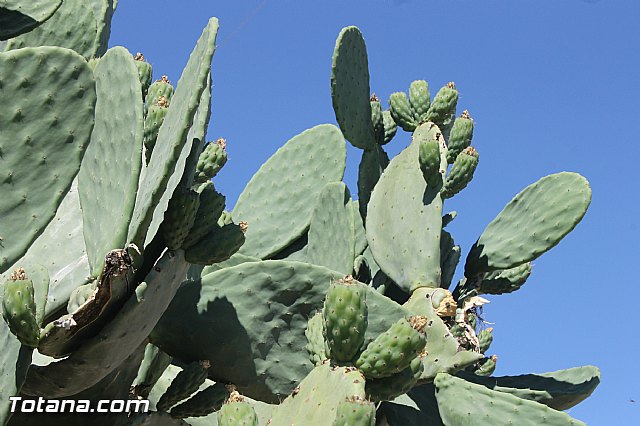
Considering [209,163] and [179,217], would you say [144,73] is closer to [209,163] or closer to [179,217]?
[209,163]

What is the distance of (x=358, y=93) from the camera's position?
13.1ft

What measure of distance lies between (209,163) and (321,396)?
124 centimetres

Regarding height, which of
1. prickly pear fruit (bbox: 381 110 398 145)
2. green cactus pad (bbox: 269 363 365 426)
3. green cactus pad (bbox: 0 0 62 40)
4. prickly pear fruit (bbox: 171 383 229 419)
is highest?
prickly pear fruit (bbox: 381 110 398 145)

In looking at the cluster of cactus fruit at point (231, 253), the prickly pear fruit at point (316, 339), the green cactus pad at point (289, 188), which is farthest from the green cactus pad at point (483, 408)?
the green cactus pad at point (289, 188)

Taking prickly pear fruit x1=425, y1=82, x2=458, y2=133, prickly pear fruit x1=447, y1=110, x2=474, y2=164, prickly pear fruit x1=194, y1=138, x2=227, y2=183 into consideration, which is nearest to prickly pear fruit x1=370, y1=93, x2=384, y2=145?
prickly pear fruit x1=425, y1=82, x2=458, y2=133

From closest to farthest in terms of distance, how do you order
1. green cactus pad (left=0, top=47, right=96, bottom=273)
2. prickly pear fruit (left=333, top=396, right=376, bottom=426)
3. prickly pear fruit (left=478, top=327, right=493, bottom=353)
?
prickly pear fruit (left=333, top=396, right=376, bottom=426) → green cactus pad (left=0, top=47, right=96, bottom=273) → prickly pear fruit (left=478, top=327, right=493, bottom=353)

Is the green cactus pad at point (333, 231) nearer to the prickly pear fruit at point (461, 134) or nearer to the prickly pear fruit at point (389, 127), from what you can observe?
the prickly pear fruit at point (461, 134)

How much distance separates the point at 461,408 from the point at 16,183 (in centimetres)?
155

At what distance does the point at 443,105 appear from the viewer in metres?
3.86

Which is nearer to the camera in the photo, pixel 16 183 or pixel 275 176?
pixel 16 183

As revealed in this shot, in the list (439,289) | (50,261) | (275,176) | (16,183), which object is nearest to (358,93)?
(275,176)

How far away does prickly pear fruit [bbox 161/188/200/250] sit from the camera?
2.43 meters

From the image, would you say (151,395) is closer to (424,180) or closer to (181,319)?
(181,319)

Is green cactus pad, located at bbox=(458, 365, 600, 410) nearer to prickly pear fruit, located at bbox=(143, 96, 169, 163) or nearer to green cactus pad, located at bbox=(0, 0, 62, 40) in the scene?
prickly pear fruit, located at bbox=(143, 96, 169, 163)
